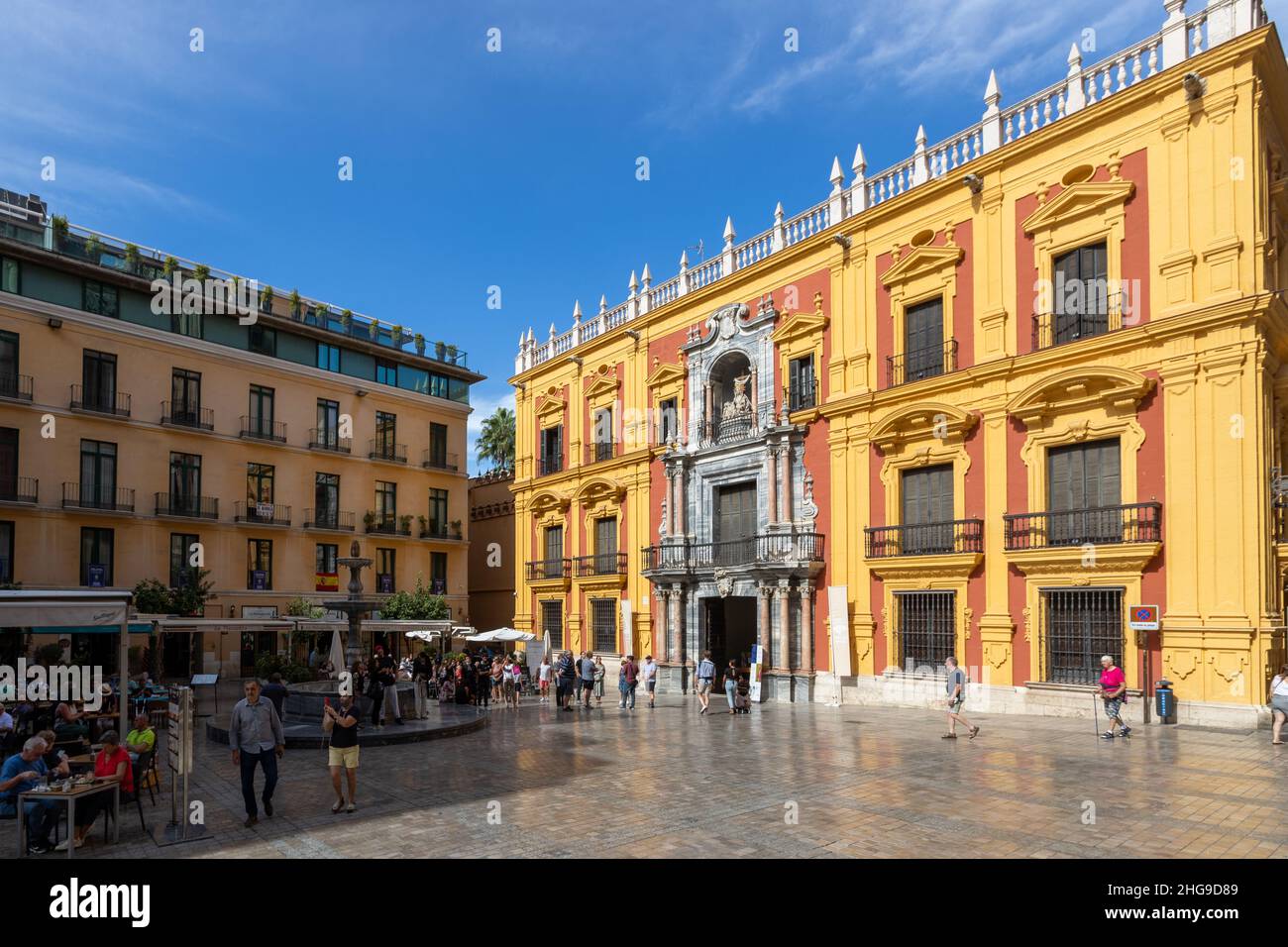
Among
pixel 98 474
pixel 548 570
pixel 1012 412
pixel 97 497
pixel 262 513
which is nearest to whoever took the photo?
pixel 1012 412

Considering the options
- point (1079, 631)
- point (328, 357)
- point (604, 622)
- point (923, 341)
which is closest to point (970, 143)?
point (923, 341)

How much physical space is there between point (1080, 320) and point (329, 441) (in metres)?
31.7

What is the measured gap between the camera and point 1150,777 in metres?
12.2

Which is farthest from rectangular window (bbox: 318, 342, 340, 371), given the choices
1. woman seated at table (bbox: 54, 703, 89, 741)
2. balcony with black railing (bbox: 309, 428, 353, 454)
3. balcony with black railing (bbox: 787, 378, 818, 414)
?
woman seated at table (bbox: 54, 703, 89, 741)

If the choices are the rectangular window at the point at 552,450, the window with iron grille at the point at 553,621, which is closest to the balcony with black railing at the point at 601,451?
the rectangular window at the point at 552,450

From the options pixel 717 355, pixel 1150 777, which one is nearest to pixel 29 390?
pixel 717 355

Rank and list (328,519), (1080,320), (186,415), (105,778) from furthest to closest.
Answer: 1. (328,519)
2. (186,415)
3. (1080,320)
4. (105,778)

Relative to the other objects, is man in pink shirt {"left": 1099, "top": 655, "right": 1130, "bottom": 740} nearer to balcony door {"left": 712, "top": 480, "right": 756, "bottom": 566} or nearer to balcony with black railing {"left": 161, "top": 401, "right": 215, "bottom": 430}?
balcony door {"left": 712, "top": 480, "right": 756, "bottom": 566}

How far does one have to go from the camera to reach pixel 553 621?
36.1 m

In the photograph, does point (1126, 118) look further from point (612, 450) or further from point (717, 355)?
point (612, 450)

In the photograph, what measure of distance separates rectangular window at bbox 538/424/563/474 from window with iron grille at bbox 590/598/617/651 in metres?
6.26

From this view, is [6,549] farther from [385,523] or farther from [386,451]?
[386,451]
